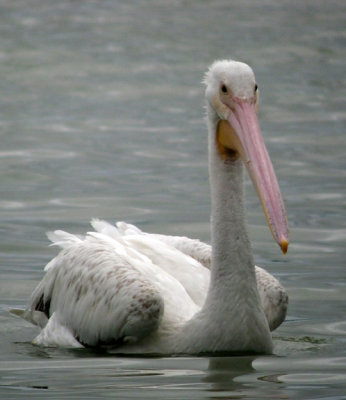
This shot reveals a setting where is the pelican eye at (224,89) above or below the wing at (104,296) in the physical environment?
above

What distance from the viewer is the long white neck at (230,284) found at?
5766 millimetres

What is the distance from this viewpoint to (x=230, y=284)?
580 cm

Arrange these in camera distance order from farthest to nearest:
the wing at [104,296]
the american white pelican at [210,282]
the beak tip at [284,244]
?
1. the wing at [104,296]
2. the american white pelican at [210,282]
3. the beak tip at [284,244]

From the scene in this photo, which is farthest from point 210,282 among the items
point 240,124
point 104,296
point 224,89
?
point 224,89

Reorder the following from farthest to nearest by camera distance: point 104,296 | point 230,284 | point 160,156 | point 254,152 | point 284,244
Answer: point 160,156
point 104,296
point 230,284
point 254,152
point 284,244

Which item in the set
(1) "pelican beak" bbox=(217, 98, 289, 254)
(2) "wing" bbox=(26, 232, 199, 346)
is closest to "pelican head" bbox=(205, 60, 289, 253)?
(1) "pelican beak" bbox=(217, 98, 289, 254)

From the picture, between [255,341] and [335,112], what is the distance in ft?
29.7

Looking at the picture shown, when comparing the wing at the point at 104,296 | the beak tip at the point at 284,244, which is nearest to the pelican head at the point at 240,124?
the beak tip at the point at 284,244

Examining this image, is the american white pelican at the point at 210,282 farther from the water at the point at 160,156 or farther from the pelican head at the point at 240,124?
the water at the point at 160,156

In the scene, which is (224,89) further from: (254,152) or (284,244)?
(284,244)

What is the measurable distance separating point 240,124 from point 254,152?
0.17 m

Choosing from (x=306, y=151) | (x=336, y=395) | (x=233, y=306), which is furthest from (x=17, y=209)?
(x=336, y=395)

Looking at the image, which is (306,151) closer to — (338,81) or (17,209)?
(17,209)

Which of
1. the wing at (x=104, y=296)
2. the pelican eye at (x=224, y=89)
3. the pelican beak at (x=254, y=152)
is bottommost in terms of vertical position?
the wing at (x=104, y=296)
